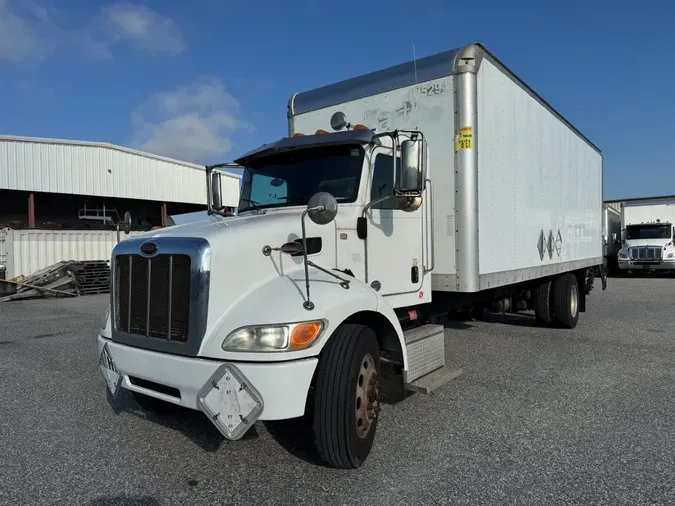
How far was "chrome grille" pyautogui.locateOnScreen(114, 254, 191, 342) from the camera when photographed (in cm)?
319

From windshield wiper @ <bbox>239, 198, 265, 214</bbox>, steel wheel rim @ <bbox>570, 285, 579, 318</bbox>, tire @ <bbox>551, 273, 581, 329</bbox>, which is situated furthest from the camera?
steel wheel rim @ <bbox>570, 285, 579, 318</bbox>

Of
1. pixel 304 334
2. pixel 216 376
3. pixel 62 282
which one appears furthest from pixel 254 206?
pixel 62 282

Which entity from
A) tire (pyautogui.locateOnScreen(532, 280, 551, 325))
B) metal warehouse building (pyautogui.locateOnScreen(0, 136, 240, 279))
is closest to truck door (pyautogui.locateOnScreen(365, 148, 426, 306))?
Answer: tire (pyautogui.locateOnScreen(532, 280, 551, 325))

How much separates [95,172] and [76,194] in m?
1.40

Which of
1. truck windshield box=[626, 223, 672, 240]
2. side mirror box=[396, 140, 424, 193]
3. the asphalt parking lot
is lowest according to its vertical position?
the asphalt parking lot

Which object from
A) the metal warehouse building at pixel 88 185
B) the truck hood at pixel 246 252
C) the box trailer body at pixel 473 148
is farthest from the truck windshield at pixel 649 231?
the truck hood at pixel 246 252

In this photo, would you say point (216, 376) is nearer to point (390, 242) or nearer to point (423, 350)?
point (390, 242)

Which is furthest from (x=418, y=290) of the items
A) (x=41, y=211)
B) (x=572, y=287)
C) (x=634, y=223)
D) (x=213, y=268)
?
(x=41, y=211)

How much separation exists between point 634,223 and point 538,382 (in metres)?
22.8

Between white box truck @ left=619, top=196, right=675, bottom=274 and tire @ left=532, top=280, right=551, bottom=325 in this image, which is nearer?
tire @ left=532, top=280, right=551, bottom=325

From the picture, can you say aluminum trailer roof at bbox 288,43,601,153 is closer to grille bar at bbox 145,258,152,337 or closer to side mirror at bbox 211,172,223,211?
side mirror at bbox 211,172,223,211

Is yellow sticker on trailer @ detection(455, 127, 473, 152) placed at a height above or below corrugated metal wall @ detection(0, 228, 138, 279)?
above

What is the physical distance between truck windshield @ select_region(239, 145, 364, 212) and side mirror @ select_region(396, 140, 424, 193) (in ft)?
1.45

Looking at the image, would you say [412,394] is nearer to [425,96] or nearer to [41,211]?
[425,96]
